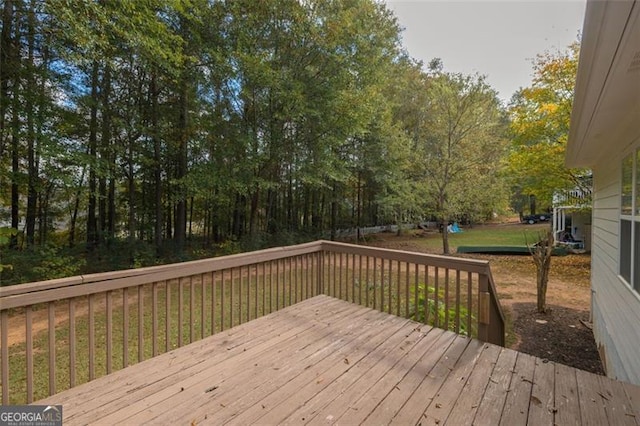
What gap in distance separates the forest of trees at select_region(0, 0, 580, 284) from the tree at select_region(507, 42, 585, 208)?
193 centimetres

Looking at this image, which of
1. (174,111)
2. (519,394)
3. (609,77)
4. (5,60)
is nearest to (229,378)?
(519,394)

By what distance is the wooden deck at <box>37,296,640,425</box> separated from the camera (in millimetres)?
1725

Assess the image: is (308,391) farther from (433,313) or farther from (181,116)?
(181,116)

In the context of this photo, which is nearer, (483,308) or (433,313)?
(483,308)

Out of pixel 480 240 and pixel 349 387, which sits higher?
pixel 349 387

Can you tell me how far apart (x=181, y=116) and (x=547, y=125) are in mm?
10332

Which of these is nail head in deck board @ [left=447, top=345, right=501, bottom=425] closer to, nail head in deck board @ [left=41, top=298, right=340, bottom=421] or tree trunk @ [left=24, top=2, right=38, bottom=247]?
nail head in deck board @ [left=41, top=298, right=340, bottom=421]

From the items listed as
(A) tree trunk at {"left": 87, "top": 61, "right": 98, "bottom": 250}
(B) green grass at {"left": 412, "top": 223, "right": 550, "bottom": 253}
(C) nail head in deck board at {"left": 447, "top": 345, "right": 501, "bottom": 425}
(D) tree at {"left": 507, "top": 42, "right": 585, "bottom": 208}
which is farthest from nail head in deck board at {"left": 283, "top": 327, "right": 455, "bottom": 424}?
(B) green grass at {"left": 412, "top": 223, "right": 550, "bottom": 253}

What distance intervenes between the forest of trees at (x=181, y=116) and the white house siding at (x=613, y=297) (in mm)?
5862

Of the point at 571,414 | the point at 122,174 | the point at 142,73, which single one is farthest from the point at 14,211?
the point at 571,414

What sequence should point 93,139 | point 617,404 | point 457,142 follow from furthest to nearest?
point 457,142
point 93,139
point 617,404

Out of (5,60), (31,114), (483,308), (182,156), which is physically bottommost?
(483,308)

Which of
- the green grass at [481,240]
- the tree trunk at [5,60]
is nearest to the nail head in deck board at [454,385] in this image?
the tree trunk at [5,60]

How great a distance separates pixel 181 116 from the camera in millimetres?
8523
